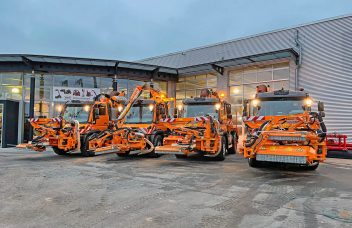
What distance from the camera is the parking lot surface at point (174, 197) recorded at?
4632mm

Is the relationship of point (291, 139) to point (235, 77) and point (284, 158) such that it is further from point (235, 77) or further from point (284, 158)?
point (235, 77)

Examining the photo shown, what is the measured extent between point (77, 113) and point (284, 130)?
9.45 metres

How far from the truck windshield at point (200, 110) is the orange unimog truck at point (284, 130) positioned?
7.38ft

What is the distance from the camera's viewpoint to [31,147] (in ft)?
40.9

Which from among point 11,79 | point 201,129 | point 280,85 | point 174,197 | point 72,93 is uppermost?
point 11,79

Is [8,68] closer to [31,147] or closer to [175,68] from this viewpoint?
[31,147]

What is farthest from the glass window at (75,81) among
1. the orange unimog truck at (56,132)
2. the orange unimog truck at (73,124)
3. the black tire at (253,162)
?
the black tire at (253,162)

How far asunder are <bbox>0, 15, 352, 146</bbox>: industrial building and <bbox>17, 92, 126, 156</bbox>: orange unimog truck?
6.51 meters

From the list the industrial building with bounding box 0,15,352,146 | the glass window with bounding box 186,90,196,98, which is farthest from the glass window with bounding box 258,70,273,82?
the glass window with bounding box 186,90,196,98

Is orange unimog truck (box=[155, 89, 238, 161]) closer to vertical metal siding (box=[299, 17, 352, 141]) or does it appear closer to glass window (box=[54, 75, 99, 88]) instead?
vertical metal siding (box=[299, 17, 352, 141])

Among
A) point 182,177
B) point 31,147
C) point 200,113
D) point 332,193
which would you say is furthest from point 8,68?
point 332,193

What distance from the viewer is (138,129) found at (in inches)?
493

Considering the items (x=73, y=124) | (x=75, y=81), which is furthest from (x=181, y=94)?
(x=73, y=124)

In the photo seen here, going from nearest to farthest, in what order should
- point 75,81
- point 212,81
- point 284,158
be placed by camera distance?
point 284,158
point 75,81
point 212,81
